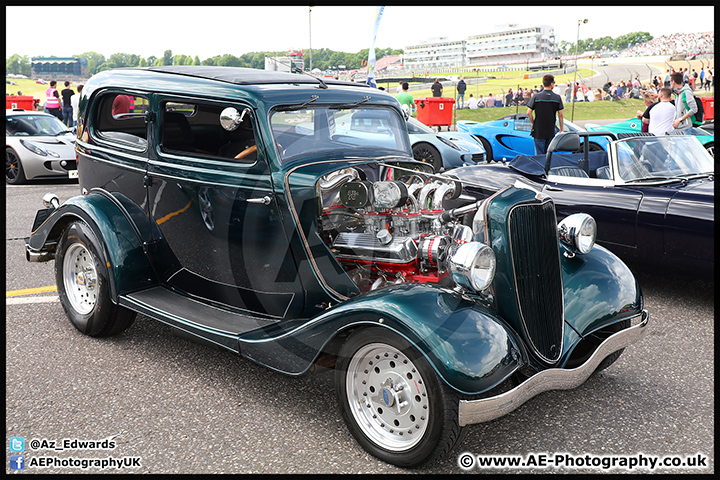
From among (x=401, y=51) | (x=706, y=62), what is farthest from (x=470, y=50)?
(x=706, y=62)

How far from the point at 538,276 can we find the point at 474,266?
1.44 feet

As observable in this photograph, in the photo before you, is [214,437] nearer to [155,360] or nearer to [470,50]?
[155,360]

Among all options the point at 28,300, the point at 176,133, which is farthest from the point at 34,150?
the point at 176,133

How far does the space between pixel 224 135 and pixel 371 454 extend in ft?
8.66

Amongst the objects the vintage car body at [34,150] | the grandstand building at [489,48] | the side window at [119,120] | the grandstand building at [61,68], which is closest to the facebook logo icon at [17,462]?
the side window at [119,120]

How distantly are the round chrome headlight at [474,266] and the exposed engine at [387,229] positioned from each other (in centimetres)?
52

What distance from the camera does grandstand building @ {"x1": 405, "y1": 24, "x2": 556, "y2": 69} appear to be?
163 meters

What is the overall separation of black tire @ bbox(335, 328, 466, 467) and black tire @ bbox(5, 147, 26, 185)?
35.4ft

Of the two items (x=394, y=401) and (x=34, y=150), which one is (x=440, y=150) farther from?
(x=394, y=401)

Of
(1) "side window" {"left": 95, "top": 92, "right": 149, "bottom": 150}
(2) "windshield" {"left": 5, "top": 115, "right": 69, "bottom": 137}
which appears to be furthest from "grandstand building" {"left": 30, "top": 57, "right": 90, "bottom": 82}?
(1) "side window" {"left": 95, "top": 92, "right": 149, "bottom": 150}

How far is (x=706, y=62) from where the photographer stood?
63500 millimetres

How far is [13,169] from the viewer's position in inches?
452

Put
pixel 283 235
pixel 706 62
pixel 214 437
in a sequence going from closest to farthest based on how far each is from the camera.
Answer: pixel 214 437 → pixel 283 235 → pixel 706 62

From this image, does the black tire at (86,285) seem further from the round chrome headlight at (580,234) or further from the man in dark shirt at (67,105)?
the man in dark shirt at (67,105)
